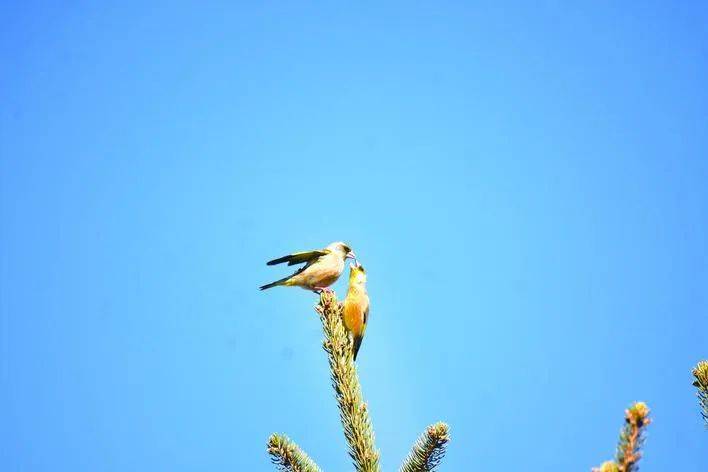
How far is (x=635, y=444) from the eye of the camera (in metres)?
2.10

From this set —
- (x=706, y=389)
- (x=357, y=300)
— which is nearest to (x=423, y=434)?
(x=706, y=389)

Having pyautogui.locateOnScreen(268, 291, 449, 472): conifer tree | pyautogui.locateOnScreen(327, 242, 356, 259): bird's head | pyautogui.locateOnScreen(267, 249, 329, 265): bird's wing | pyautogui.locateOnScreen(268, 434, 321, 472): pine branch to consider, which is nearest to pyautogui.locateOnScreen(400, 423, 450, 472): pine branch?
pyautogui.locateOnScreen(268, 291, 449, 472): conifer tree

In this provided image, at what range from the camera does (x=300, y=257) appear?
844 centimetres

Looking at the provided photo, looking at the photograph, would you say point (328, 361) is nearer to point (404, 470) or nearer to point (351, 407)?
point (351, 407)

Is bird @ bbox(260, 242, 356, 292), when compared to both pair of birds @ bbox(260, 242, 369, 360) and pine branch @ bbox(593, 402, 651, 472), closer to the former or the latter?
pair of birds @ bbox(260, 242, 369, 360)

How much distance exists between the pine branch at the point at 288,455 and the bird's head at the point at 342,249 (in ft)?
19.2

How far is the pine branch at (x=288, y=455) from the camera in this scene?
3.27 m

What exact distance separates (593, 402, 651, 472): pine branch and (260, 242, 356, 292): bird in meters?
6.39

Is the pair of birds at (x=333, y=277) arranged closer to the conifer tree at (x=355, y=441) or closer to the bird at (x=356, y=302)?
the bird at (x=356, y=302)

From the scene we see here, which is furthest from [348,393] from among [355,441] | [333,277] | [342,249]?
[342,249]

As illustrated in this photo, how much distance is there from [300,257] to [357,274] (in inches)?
64.8

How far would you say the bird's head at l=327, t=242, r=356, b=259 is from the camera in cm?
938

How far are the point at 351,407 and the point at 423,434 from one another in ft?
1.80

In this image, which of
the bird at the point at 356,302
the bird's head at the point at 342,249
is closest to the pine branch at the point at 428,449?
the bird at the point at 356,302
